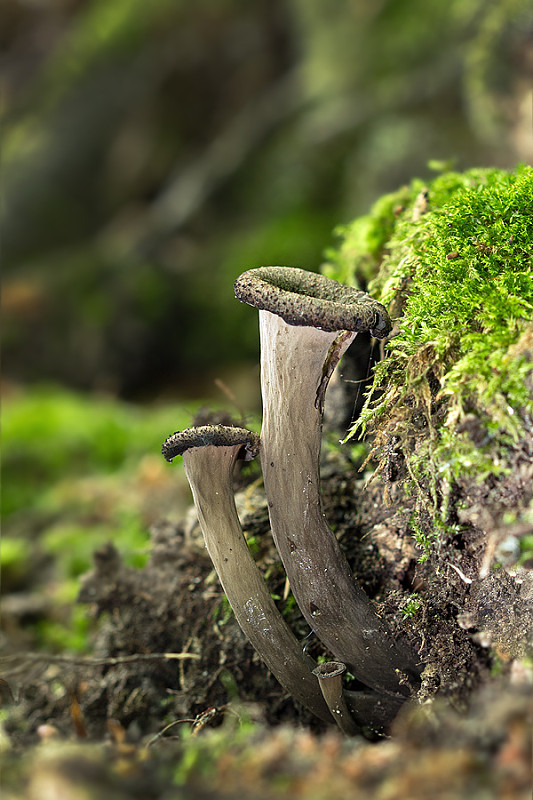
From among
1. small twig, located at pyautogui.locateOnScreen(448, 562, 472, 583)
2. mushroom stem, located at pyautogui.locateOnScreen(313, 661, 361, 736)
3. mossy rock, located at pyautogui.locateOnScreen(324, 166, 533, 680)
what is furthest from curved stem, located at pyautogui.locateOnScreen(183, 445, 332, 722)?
small twig, located at pyautogui.locateOnScreen(448, 562, 472, 583)

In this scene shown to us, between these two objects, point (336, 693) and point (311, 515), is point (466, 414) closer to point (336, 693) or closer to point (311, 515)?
point (311, 515)

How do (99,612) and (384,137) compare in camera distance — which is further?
(384,137)

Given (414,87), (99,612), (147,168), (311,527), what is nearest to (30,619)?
(99,612)

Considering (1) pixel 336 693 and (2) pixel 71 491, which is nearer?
(1) pixel 336 693

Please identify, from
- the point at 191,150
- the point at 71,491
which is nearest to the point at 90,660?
the point at 71,491

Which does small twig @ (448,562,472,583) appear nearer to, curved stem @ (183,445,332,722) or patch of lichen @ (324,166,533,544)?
patch of lichen @ (324,166,533,544)

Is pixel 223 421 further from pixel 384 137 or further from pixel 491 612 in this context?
pixel 384 137
